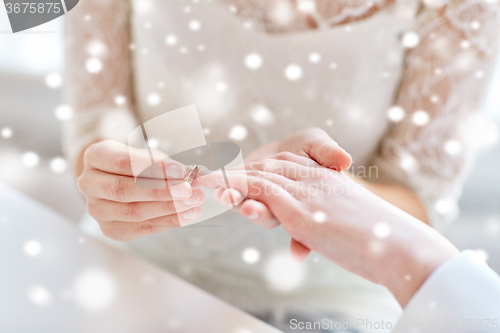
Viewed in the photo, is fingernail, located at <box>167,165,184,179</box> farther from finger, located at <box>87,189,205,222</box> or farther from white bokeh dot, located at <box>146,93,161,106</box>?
white bokeh dot, located at <box>146,93,161,106</box>

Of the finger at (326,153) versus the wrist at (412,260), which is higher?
the finger at (326,153)

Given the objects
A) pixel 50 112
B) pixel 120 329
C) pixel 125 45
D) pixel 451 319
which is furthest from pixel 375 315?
pixel 50 112

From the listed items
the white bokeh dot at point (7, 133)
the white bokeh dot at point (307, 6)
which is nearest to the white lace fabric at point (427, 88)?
the white bokeh dot at point (307, 6)

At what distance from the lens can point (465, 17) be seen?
→ 511 millimetres

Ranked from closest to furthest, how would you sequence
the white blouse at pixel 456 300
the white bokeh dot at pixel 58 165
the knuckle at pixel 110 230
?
the white blouse at pixel 456 300 < the knuckle at pixel 110 230 < the white bokeh dot at pixel 58 165

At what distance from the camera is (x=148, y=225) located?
1.40 feet

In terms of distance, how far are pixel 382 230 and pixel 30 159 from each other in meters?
1.29

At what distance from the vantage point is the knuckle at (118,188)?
0.38 meters

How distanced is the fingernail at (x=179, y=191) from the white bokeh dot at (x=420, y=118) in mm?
427

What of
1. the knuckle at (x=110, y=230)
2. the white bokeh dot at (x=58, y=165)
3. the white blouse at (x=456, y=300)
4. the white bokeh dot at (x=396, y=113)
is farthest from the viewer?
the white bokeh dot at (x=58, y=165)

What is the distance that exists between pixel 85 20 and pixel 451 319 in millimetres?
700

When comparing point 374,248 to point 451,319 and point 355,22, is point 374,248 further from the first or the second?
point 355,22

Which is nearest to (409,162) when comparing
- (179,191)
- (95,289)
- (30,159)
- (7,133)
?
(179,191)

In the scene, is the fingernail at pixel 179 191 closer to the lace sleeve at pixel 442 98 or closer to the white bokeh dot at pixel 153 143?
the white bokeh dot at pixel 153 143
